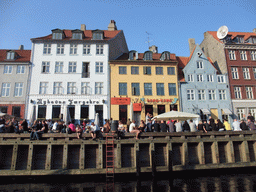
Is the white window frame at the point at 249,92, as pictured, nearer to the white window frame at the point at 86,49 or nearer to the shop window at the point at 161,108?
the shop window at the point at 161,108

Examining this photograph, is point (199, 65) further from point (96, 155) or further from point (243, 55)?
point (96, 155)

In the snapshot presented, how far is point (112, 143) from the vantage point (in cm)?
1227

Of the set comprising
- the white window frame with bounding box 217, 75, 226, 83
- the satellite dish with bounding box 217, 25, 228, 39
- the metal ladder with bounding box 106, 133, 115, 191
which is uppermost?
the satellite dish with bounding box 217, 25, 228, 39

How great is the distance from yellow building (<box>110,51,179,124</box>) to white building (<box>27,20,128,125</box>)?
5.26 ft

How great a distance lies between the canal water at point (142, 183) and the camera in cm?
1070

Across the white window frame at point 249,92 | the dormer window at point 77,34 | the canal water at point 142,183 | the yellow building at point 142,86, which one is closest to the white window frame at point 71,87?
the yellow building at point 142,86

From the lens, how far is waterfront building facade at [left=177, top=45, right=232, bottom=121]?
3131cm

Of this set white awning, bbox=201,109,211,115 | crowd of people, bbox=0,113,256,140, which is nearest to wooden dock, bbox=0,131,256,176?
crowd of people, bbox=0,113,256,140

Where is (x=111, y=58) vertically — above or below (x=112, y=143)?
above

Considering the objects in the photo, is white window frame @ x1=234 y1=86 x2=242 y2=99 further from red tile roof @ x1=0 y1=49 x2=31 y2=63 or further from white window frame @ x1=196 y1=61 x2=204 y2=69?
red tile roof @ x1=0 y1=49 x2=31 y2=63

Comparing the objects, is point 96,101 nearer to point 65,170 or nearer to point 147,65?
point 147,65

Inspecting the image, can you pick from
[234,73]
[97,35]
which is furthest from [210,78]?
[97,35]

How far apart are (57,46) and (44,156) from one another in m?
23.7

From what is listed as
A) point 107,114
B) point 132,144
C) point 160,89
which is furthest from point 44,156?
point 160,89
